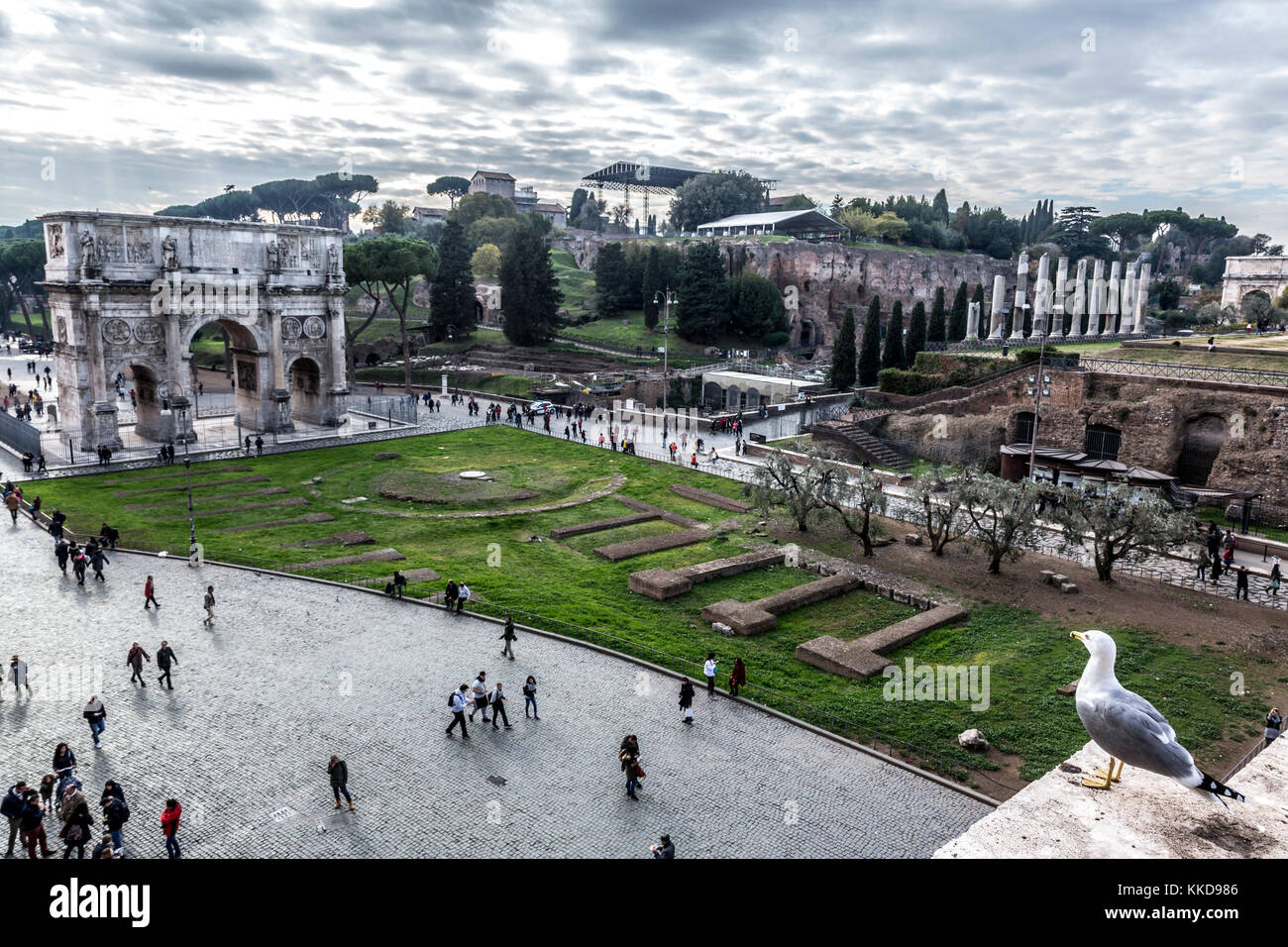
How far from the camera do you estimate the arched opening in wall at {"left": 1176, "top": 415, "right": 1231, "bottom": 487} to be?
34.4 m

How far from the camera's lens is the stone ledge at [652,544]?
2656 centimetres

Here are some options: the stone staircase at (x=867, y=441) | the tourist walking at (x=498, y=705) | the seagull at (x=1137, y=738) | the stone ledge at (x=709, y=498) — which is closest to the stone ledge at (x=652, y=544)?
the stone ledge at (x=709, y=498)

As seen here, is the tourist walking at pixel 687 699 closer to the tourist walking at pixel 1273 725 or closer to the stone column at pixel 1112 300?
the tourist walking at pixel 1273 725

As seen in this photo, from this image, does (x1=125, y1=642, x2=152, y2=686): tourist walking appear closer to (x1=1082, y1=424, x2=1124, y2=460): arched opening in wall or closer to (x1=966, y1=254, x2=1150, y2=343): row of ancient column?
(x1=1082, y1=424, x2=1124, y2=460): arched opening in wall

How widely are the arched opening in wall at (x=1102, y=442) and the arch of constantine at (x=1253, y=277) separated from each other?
40668 millimetres

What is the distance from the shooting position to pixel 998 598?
23.4 meters

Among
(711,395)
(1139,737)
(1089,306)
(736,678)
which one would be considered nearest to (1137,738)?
(1139,737)

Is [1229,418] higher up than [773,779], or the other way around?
[1229,418]

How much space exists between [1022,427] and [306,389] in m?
38.7

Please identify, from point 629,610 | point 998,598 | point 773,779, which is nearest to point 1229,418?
point 998,598

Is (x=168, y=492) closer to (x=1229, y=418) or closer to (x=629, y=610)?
(x=629, y=610)

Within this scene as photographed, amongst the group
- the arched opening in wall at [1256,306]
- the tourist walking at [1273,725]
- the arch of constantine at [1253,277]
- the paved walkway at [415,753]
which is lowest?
the paved walkway at [415,753]
